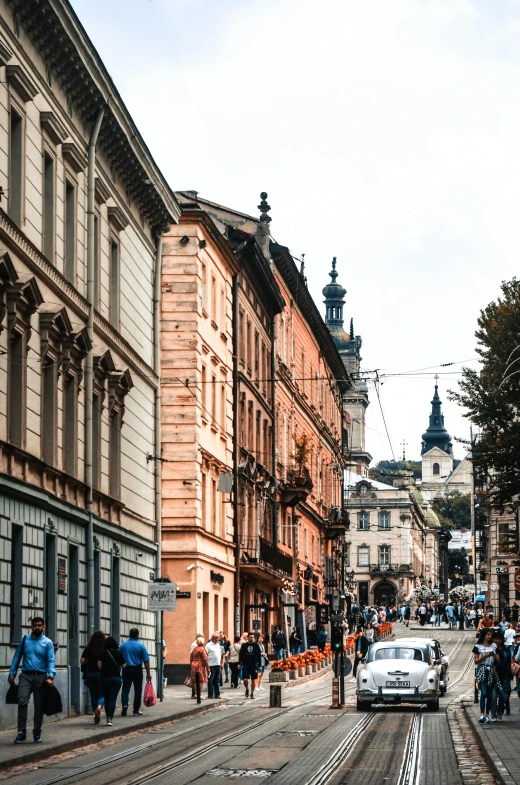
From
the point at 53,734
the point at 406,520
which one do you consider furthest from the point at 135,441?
the point at 406,520

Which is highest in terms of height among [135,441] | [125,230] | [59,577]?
[125,230]

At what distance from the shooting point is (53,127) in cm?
2670

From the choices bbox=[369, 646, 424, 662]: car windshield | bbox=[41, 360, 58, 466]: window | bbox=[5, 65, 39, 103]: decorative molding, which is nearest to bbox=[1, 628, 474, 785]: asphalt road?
bbox=[369, 646, 424, 662]: car windshield

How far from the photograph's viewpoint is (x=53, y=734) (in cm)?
2200

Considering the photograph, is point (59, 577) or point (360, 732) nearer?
point (360, 732)

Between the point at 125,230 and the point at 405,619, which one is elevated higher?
the point at 125,230

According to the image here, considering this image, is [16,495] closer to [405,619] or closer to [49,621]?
[49,621]

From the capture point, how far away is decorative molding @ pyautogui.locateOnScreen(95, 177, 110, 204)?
30984 millimetres

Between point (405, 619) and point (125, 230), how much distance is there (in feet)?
224

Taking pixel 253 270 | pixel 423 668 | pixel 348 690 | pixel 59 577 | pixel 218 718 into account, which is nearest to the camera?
pixel 59 577

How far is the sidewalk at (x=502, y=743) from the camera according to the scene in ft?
53.8

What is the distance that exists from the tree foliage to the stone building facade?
13971mm

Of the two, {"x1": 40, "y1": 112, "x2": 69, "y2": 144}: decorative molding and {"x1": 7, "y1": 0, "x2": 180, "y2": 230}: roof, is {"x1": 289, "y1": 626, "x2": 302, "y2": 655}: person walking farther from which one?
{"x1": 40, "y1": 112, "x2": 69, "y2": 144}: decorative molding

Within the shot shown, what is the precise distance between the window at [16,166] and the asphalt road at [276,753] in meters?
8.40
